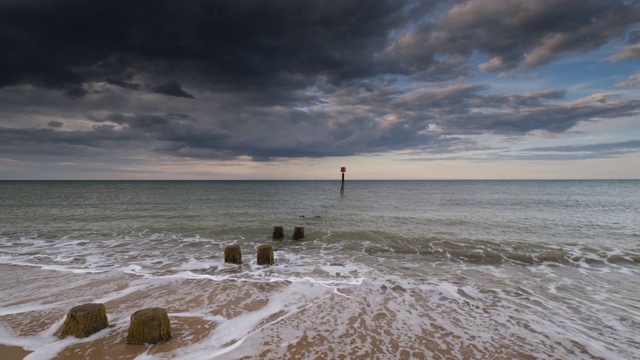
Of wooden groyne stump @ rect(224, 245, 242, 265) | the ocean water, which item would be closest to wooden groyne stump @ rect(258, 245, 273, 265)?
the ocean water

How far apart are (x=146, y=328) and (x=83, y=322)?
1.41 m

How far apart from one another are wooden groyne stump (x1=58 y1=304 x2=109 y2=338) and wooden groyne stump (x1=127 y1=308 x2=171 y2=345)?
3.02ft

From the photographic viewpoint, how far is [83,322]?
20.4ft

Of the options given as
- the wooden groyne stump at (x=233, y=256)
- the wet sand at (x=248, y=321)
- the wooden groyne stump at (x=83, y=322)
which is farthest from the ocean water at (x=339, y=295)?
the wooden groyne stump at (x=233, y=256)

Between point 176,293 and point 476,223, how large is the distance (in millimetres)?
22489

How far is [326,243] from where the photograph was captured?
1714cm

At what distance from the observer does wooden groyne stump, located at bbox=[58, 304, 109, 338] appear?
6.21 meters

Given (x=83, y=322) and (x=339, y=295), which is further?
(x=339, y=295)

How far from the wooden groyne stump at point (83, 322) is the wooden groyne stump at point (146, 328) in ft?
3.02

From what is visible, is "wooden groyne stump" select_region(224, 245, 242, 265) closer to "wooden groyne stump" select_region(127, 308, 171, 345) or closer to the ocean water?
the ocean water

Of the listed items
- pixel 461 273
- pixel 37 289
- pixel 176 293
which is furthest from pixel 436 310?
pixel 37 289

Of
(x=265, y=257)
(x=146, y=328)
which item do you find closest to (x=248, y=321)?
(x=146, y=328)

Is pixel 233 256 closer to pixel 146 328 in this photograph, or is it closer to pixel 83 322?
pixel 83 322

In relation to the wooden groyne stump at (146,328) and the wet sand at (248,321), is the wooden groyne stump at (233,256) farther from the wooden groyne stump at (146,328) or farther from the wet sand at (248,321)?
the wooden groyne stump at (146,328)
